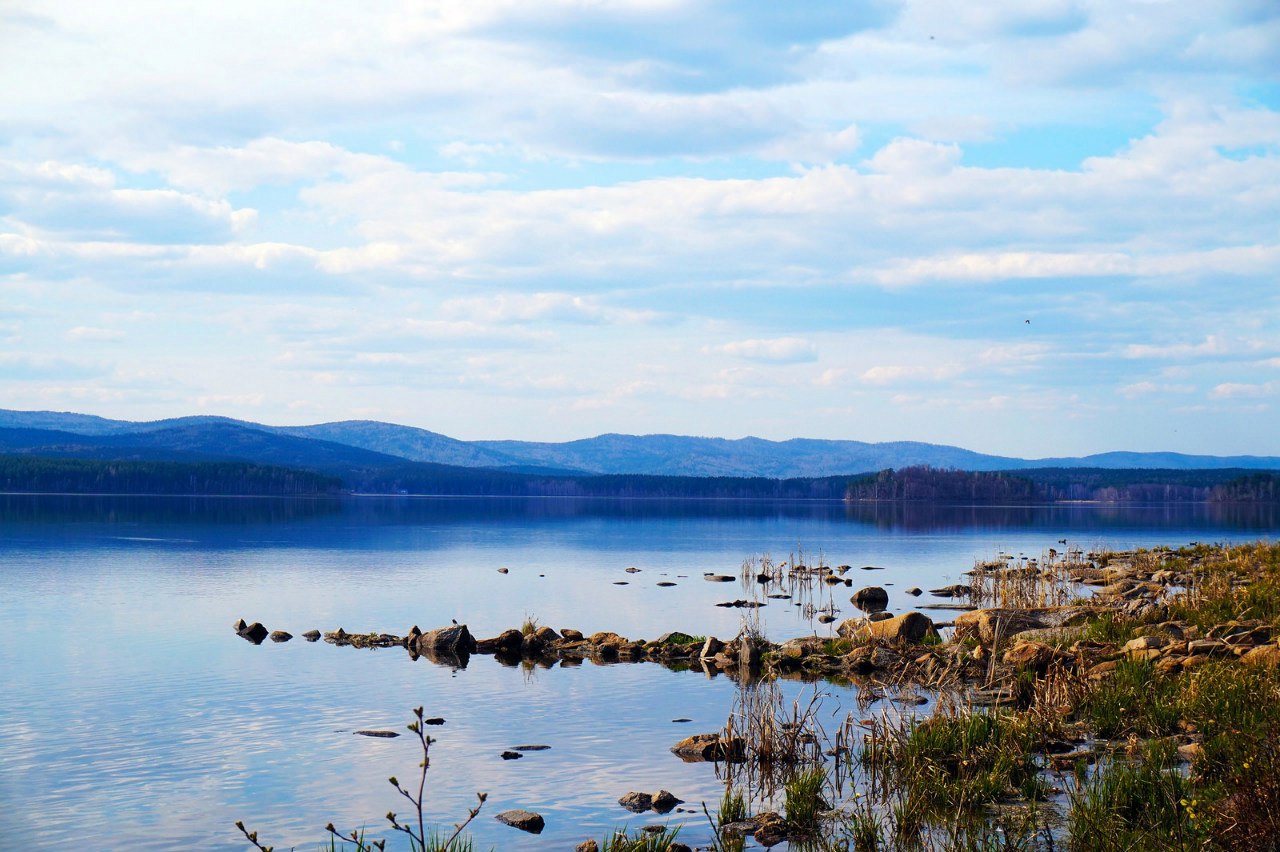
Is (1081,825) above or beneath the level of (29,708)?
above

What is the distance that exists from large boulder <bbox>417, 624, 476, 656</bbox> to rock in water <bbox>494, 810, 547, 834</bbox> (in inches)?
770

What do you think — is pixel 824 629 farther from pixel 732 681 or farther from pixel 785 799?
pixel 785 799

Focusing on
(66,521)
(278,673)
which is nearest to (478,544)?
(66,521)

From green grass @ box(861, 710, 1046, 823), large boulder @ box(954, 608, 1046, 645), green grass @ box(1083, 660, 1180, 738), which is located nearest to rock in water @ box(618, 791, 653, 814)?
green grass @ box(861, 710, 1046, 823)

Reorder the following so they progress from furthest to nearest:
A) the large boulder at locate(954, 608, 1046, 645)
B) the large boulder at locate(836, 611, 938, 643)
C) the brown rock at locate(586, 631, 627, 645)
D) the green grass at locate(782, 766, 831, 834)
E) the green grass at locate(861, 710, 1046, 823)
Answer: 1. the brown rock at locate(586, 631, 627, 645)
2. the large boulder at locate(836, 611, 938, 643)
3. the large boulder at locate(954, 608, 1046, 645)
4. the green grass at locate(861, 710, 1046, 823)
5. the green grass at locate(782, 766, 831, 834)

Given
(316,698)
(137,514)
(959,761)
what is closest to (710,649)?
(316,698)

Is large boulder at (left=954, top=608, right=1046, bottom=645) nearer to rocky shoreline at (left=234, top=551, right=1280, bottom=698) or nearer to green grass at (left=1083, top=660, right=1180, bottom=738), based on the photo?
rocky shoreline at (left=234, top=551, right=1280, bottom=698)

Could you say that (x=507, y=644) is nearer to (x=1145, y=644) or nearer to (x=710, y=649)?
(x=710, y=649)

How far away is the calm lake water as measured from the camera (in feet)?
65.5

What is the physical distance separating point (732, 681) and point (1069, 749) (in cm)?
1283

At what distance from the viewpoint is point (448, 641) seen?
3891 centimetres

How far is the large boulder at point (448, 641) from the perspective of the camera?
38594 millimetres

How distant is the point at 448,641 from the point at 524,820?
2068 centimetres

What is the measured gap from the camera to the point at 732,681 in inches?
1294
